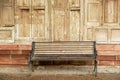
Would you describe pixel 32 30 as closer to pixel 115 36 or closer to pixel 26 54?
pixel 26 54

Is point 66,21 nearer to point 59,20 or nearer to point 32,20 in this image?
point 59,20

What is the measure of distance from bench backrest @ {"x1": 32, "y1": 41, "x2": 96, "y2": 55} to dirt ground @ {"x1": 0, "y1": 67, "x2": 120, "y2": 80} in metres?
0.53

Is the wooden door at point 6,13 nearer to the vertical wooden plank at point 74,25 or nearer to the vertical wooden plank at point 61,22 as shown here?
the vertical wooden plank at point 61,22

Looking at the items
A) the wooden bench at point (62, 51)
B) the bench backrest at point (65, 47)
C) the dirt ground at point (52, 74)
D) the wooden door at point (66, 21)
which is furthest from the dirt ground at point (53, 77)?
the wooden door at point (66, 21)

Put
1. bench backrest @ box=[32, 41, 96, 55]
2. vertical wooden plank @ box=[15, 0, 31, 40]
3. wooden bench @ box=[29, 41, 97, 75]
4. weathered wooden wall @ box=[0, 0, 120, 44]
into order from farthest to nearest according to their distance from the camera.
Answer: vertical wooden plank @ box=[15, 0, 31, 40], weathered wooden wall @ box=[0, 0, 120, 44], bench backrest @ box=[32, 41, 96, 55], wooden bench @ box=[29, 41, 97, 75]

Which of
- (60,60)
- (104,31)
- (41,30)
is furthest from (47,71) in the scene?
(104,31)

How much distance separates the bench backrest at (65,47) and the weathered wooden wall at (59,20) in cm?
22

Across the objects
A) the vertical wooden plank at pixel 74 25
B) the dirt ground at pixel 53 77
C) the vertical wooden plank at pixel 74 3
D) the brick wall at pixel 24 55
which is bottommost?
the dirt ground at pixel 53 77

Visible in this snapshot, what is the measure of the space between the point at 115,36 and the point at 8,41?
10.2 feet

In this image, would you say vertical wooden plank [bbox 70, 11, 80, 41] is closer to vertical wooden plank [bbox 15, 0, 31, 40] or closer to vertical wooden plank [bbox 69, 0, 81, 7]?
vertical wooden plank [bbox 69, 0, 81, 7]

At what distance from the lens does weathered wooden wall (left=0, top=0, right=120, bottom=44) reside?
1009 cm

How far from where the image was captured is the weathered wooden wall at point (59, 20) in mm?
10094

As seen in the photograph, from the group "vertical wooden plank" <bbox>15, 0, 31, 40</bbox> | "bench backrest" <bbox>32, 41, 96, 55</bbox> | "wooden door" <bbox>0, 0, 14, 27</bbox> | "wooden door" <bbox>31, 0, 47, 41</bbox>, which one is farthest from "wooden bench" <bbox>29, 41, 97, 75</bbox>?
"wooden door" <bbox>0, 0, 14, 27</bbox>

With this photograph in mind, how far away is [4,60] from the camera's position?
1007 cm
